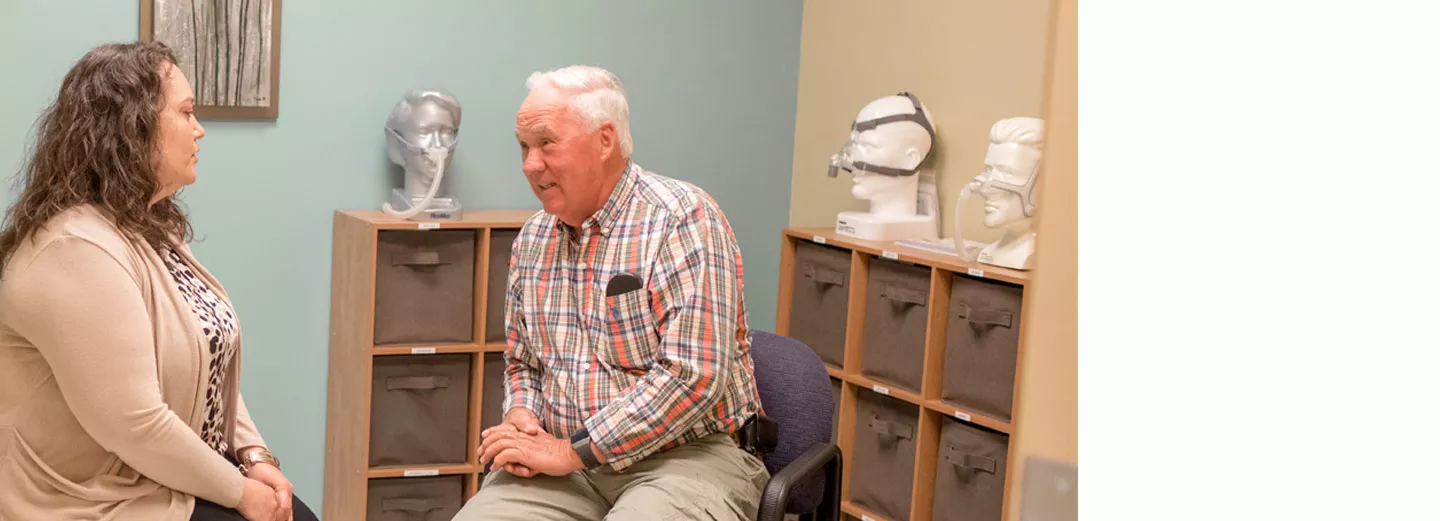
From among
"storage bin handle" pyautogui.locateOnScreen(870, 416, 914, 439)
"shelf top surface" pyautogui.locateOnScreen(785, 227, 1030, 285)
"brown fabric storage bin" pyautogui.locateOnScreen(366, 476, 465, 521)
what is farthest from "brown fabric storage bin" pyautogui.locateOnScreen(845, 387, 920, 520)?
"brown fabric storage bin" pyautogui.locateOnScreen(366, 476, 465, 521)

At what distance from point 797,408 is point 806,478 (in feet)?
0.53

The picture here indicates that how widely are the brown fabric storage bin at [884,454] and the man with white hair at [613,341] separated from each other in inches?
51.7

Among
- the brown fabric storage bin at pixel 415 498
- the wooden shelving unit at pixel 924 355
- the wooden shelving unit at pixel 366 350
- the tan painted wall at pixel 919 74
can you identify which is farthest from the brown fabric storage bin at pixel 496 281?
the tan painted wall at pixel 919 74

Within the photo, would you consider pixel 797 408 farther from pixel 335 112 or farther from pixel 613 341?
pixel 335 112

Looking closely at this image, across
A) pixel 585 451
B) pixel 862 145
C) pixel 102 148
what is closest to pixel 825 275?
pixel 862 145

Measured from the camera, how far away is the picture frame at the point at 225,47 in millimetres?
3354

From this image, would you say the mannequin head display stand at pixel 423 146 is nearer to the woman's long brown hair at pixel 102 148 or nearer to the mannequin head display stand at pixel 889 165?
the mannequin head display stand at pixel 889 165

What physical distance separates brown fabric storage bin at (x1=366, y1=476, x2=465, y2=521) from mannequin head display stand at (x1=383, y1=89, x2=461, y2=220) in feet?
2.69

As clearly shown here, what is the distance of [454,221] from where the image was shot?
3.57m

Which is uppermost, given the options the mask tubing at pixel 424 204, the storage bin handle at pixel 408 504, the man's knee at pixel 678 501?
the mask tubing at pixel 424 204

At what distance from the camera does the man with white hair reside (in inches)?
85.5
